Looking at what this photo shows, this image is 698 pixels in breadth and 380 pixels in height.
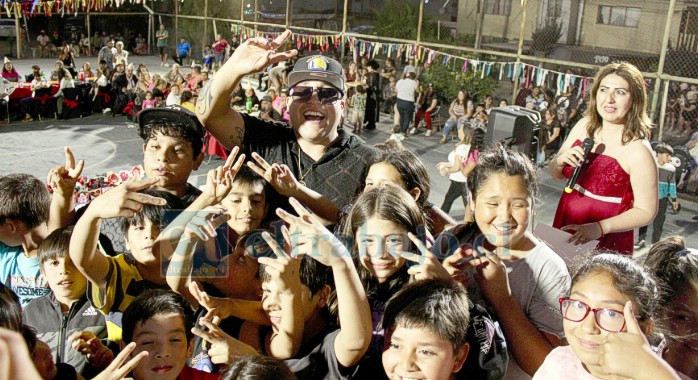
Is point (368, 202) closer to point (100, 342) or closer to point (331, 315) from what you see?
point (331, 315)

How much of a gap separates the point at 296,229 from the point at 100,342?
904mm

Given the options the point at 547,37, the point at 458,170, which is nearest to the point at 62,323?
the point at 458,170

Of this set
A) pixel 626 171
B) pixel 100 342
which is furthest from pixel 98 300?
pixel 626 171

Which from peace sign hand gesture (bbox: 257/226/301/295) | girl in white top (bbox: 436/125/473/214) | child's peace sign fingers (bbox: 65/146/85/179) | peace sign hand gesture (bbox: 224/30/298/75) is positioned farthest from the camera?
girl in white top (bbox: 436/125/473/214)

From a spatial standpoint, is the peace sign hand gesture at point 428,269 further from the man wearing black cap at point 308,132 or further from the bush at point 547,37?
the bush at point 547,37

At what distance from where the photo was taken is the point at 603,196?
9.25 ft

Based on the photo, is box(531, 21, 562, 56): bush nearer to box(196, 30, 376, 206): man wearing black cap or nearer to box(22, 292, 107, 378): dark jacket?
box(196, 30, 376, 206): man wearing black cap

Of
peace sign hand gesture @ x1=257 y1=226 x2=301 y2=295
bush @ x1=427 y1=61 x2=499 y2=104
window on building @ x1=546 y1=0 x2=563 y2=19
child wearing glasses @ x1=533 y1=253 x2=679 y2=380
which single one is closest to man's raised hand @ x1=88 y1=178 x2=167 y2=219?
peace sign hand gesture @ x1=257 y1=226 x2=301 y2=295

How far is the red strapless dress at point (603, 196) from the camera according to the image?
2.77m

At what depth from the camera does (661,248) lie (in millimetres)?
2141

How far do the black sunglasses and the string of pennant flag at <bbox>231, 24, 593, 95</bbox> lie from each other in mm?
7502

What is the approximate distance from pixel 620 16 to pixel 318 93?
39.5ft

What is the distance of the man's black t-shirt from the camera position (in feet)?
8.72

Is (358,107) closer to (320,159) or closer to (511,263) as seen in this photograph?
(320,159)
